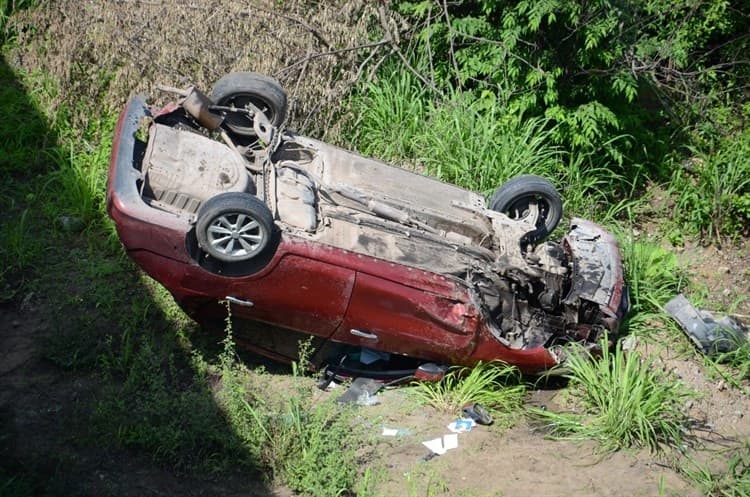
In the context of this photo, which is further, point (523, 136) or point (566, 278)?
point (523, 136)

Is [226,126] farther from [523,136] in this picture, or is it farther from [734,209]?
[734,209]

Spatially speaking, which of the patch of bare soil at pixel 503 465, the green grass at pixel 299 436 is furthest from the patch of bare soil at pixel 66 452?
the patch of bare soil at pixel 503 465

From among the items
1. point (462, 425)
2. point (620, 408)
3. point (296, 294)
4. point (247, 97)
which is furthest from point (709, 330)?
point (247, 97)

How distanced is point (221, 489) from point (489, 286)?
7.23 feet

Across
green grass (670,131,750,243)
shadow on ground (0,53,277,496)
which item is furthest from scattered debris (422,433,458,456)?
green grass (670,131,750,243)

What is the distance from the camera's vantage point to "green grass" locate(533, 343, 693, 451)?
5496 millimetres

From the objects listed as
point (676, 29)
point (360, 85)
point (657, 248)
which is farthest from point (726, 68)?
point (360, 85)

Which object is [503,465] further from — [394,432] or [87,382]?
[87,382]

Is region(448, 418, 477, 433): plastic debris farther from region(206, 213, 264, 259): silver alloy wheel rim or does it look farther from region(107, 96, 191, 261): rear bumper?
region(107, 96, 191, 261): rear bumper

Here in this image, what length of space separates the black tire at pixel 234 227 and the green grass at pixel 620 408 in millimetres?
2400

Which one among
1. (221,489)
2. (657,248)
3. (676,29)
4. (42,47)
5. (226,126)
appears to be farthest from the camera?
(676,29)

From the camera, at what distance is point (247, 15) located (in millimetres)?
7797

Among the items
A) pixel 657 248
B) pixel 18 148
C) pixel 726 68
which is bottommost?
pixel 18 148

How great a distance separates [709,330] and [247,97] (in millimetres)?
4034
